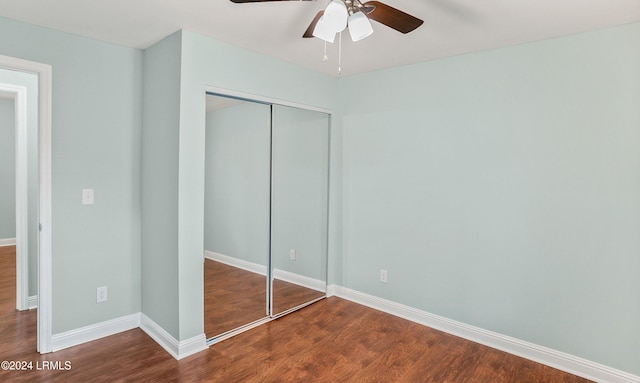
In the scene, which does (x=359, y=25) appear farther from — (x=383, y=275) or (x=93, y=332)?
(x=93, y=332)

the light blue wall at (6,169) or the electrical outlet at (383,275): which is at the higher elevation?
the light blue wall at (6,169)

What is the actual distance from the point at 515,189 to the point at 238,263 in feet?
8.13

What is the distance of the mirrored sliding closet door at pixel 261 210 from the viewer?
2.94 metres

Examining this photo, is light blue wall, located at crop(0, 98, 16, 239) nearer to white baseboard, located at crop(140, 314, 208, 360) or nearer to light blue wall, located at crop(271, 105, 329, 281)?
white baseboard, located at crop(140, 314, 208, 360)

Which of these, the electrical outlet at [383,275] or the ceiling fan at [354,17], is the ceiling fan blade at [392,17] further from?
the electrical outlet at [383,275]

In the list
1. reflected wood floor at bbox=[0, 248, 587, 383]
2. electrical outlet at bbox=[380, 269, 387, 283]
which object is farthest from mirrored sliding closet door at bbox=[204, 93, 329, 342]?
electrical outlet at bbox=[380, 269, 387, 283]

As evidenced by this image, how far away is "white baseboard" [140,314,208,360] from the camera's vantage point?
2.60 meters

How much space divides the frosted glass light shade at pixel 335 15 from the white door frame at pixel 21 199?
3.39 metres

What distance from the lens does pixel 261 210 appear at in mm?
3283

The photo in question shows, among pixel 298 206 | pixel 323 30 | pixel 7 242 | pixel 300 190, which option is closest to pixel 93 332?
pixel 298 206

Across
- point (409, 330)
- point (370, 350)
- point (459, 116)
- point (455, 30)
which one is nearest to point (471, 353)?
point (409, 330)

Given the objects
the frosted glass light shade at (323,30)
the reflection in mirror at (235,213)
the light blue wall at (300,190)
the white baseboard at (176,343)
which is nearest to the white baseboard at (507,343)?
the light blue wall at (300,190)

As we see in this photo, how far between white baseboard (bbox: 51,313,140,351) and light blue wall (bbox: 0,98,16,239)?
5174 mm

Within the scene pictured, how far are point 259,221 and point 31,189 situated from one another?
2.35 meters
